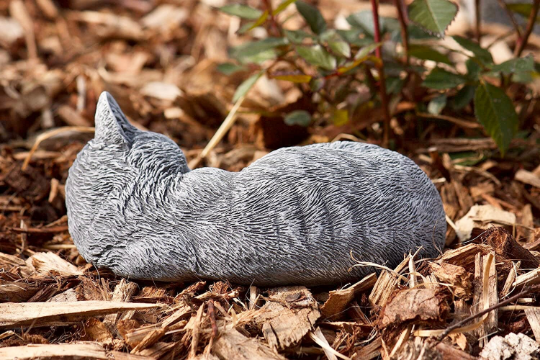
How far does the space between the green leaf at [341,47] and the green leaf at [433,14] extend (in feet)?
0.95

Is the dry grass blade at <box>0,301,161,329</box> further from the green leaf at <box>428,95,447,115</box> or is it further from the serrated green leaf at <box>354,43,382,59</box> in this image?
the green leaf at <box>428,95,447,115</box>

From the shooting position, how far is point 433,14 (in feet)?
7.06

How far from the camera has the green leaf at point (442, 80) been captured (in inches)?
95.9

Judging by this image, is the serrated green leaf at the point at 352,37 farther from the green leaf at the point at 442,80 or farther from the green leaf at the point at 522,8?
the green leaf at the point at 522,8

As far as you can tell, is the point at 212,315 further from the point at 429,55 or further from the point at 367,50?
the point at 429,55

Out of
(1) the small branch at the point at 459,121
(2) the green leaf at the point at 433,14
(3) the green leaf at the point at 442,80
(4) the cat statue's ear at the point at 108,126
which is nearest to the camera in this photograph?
(4) the cat statue's ear at the point at 108,126

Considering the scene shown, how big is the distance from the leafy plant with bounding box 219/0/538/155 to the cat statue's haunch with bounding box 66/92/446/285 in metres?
0.60

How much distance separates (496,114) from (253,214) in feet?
4.02

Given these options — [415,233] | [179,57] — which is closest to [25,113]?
[179,57]

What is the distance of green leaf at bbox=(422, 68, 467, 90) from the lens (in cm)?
244

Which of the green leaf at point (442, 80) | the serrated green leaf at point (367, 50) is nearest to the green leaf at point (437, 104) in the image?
the green leaf at point (442, 80)

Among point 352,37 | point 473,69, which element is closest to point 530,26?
point 473,69

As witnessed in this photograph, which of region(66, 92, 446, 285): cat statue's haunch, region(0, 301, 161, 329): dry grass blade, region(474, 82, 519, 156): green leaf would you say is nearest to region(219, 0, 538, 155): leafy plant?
region(474, 82, 519, 156): green leaf

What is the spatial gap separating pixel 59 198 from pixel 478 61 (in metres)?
1.99
